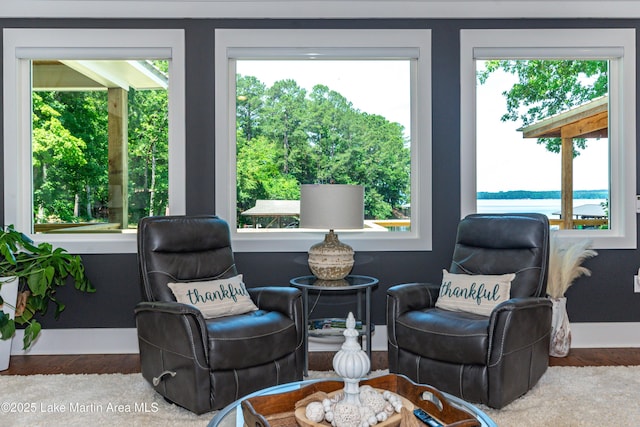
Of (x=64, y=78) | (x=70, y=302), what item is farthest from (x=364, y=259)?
(x=64, y=78)

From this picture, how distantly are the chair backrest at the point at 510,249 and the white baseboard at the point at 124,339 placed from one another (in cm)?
96

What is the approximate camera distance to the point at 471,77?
3850 mm

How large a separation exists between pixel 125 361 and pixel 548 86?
3.85m

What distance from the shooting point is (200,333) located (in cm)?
251

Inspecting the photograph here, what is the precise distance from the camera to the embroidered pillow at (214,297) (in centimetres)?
289

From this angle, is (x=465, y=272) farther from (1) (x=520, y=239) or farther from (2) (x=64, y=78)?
(2) (x=64, y=78)

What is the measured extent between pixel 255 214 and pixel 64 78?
72.5 inches

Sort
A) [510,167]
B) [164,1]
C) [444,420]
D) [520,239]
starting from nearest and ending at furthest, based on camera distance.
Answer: [444,420] → [520,239] → [164,1] → [510,167]

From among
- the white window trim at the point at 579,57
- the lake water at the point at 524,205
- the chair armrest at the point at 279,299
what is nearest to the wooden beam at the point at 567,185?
the lake water at the point at 524,205

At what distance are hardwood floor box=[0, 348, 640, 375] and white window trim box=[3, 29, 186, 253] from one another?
2.58 feet

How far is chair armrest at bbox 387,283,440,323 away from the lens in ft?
9.70

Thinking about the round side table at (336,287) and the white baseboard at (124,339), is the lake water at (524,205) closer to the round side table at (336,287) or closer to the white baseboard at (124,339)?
the white baseboard at (124,339)

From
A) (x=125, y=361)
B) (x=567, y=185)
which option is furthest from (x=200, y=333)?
(x=567, y=185)

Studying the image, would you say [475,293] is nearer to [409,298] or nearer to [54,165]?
[409,298]
